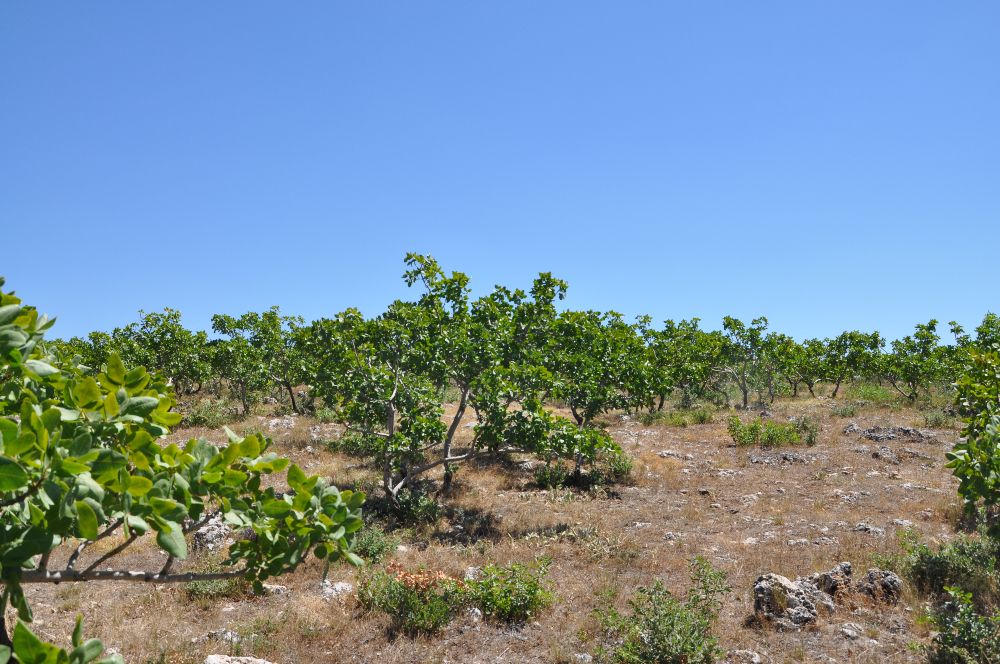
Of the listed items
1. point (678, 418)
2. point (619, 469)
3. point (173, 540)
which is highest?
point (173, 540)

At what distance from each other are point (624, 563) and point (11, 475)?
9.15 meters

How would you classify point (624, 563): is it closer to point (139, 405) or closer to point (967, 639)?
point (967, 639)

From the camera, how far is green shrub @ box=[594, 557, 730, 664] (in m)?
5.81

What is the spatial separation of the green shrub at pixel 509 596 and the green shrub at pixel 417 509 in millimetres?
4068

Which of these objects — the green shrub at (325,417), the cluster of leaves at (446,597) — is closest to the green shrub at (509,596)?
the cluster of leaves at (446,597)

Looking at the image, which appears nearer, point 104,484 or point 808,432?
point 104,484

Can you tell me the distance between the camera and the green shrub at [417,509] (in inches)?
456

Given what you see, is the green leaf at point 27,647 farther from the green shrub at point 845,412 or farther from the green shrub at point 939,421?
the green shrub at point 845,412

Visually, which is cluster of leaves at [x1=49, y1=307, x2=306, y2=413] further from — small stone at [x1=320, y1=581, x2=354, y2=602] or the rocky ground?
small stone at [x1=320, y1=581, x2=354, y2=602]

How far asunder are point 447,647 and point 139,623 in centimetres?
407

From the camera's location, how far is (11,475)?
5.39ft

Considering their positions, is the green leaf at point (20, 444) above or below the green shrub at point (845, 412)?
above

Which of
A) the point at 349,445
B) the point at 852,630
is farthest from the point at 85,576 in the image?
the point at 349,445

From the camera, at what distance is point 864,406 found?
1067 inches
